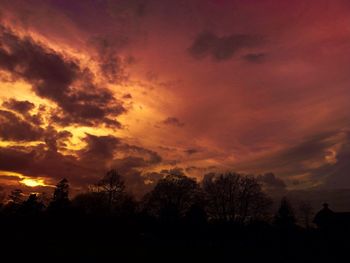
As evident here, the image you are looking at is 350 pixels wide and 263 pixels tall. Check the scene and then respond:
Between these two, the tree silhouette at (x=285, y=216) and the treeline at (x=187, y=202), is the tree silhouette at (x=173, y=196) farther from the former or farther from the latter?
the tree silhouette at (x=285, y=216)

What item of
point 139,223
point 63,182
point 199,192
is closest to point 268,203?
point 199,192

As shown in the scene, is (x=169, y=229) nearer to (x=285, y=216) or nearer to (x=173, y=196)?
(x=173, y=196)

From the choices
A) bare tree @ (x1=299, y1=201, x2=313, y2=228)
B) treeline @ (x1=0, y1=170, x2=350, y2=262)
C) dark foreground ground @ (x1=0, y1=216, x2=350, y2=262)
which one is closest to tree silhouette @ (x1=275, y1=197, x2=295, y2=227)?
treeline @ (x1=0, y1=170, x2=350, y2=262)

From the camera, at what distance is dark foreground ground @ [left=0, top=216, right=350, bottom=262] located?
3251 cm

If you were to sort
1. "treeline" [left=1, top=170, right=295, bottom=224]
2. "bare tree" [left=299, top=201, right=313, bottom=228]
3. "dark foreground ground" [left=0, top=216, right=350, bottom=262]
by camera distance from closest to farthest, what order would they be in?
"dark foreground ground" [left=0, top=216, right=350, bottom=262] → "treeline" [left=1, top=170, right=295, bottom=224] → "bare tree" [left=299, top=201, right=313, bottom=228]

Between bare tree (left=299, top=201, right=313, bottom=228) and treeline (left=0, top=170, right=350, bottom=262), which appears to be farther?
bare tree (left=299, top=201, right=313, bottom=228)

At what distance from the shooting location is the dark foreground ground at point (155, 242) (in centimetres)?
3251

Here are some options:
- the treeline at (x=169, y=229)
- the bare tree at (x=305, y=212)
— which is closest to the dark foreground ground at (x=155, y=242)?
the treeline at (x=169, y=229)

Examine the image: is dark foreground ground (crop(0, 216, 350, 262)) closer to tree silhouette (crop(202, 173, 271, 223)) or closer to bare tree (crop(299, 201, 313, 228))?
tree silhouette (crop(202, 173, 271, 223))

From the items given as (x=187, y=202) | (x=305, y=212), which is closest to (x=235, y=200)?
(x=187, y=202)

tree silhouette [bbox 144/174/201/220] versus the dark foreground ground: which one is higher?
tree silhouette [bbox 144/174/201/220]

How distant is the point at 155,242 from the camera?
50312 millimetres

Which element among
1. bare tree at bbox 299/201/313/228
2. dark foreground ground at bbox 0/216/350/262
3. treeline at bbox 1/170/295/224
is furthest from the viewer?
bare tree at bbox 299/201/313/228

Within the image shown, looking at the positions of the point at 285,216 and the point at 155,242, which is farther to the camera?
the point at 285,216
